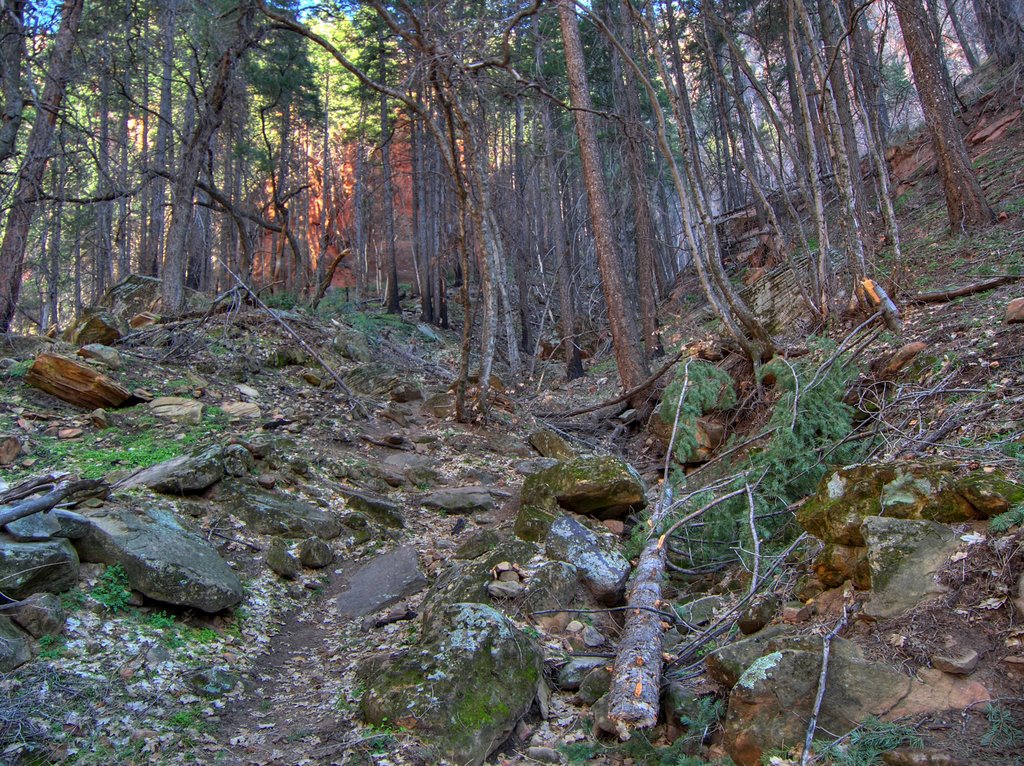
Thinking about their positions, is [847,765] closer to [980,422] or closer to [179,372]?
[980,422]

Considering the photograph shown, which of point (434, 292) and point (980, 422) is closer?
point (980, 422)

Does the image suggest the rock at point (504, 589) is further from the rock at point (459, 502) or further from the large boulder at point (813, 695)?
the rock at point (459, 502)

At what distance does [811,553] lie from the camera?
3.84 meters

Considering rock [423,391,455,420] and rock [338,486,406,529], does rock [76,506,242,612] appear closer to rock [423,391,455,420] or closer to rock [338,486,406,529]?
rock [338,486,406,529]

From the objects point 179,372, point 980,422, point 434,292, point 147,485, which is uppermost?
point 434,292

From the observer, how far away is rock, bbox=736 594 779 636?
3.56 m

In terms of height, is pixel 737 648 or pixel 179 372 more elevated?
pixel 179 372

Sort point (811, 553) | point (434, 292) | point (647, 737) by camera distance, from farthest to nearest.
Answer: point (434, 292)
point (811, 553)
point (647, 737)

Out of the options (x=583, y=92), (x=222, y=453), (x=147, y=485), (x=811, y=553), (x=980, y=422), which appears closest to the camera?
(x=811, y=553)

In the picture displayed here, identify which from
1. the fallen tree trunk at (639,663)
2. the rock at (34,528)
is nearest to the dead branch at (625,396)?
the fallen tree trunk at (639,663)

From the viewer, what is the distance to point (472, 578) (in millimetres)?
4977

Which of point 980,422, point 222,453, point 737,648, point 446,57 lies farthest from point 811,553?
point 446,57

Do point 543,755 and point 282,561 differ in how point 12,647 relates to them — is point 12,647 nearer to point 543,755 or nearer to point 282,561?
point 282,561

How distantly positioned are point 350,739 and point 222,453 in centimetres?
373
